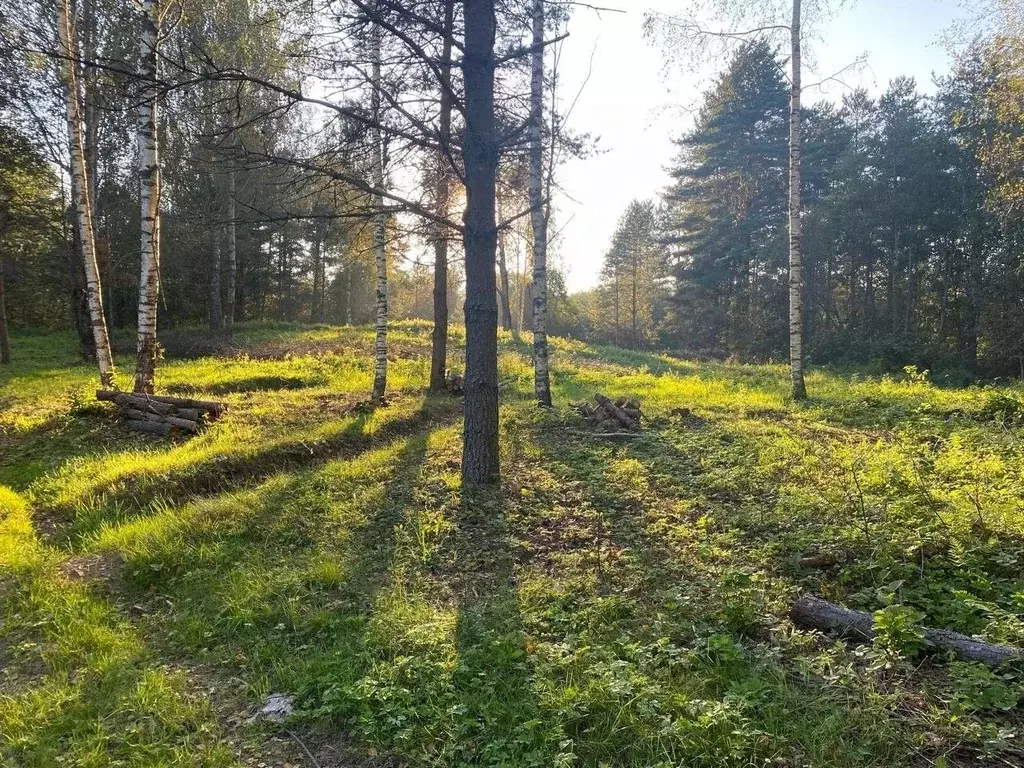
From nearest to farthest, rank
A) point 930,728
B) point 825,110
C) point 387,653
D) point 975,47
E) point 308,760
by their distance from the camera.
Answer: point 930,728, point 308,760, point 387,653, point 975,47, point 825,110

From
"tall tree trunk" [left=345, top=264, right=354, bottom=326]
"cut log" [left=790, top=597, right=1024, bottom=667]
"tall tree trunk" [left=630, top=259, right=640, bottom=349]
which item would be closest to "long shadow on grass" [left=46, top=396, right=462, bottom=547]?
"cut log" [left=790, top=597, right=1024, bottom=667]

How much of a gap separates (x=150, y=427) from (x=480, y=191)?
21.9 ft

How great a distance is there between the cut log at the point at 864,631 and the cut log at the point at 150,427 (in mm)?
8952

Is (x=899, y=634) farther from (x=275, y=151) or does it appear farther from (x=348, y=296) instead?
(x=348, y=296)

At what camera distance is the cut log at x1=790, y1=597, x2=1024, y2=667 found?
2.88m

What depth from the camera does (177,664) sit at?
11.8 ft

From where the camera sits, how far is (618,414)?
32.5 ft

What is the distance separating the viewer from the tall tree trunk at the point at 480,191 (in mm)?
6164

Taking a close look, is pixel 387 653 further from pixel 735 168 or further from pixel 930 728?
pixel 735 168

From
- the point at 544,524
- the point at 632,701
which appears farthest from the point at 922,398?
the point at 632,701

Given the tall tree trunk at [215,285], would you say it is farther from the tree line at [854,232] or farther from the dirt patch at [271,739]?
the dirt patch at [271,739]

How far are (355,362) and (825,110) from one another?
94.2ft

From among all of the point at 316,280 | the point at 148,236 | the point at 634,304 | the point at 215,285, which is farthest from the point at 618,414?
the point at 634,304

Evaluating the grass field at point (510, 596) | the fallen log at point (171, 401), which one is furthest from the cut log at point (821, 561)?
the fallen log at point (171, 401)
